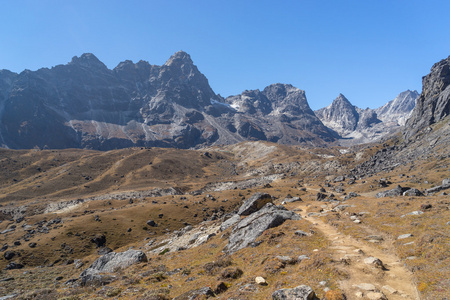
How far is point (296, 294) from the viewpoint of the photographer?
14.4 meters

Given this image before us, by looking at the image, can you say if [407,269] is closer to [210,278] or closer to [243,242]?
[210,278]

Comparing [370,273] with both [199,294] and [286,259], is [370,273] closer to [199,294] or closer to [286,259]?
[286,259]

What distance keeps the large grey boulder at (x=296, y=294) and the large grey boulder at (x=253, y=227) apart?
16.2 meters

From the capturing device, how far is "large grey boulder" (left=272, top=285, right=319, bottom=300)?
1408 cm

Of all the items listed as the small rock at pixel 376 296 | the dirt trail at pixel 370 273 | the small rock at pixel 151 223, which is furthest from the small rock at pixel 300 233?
the small rock at pixel 151 223

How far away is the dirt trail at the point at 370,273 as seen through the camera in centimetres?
1512

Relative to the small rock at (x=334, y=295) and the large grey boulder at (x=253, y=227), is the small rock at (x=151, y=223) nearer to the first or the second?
the large grey boulder at (x=253, y=227)

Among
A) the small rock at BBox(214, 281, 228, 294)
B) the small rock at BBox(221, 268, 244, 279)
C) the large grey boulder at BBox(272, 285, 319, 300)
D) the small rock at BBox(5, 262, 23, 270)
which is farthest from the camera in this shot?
the small rock at BBox(5, 262, 23, 270)

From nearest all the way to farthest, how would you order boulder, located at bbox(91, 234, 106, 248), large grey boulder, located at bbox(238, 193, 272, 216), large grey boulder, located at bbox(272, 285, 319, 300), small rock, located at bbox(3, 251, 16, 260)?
large grey boulder, located at bbox(272, 285, 319, 300) → large grey boulder, located at bbox(238, 193, 272, 216) → small rock, located at bbox(3, 251, 16, 260) → boulder, located at bbox(91, 234, 106, 248)

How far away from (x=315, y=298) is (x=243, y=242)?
1827 cm

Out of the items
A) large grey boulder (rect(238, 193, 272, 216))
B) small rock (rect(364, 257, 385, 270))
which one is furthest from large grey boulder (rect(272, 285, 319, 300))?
large grey boulder (rect(238, 193, 272, 216))

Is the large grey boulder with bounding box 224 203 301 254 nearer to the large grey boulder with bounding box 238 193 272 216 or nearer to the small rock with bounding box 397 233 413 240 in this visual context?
the large grey boulder with bounding box 238 193 272 216

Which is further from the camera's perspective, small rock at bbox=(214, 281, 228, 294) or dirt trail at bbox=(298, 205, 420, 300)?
small rock at bbox=(214, 281, 228, 294)

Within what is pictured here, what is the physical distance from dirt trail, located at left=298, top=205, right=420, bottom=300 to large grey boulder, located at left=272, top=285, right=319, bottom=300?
2.78 meters
